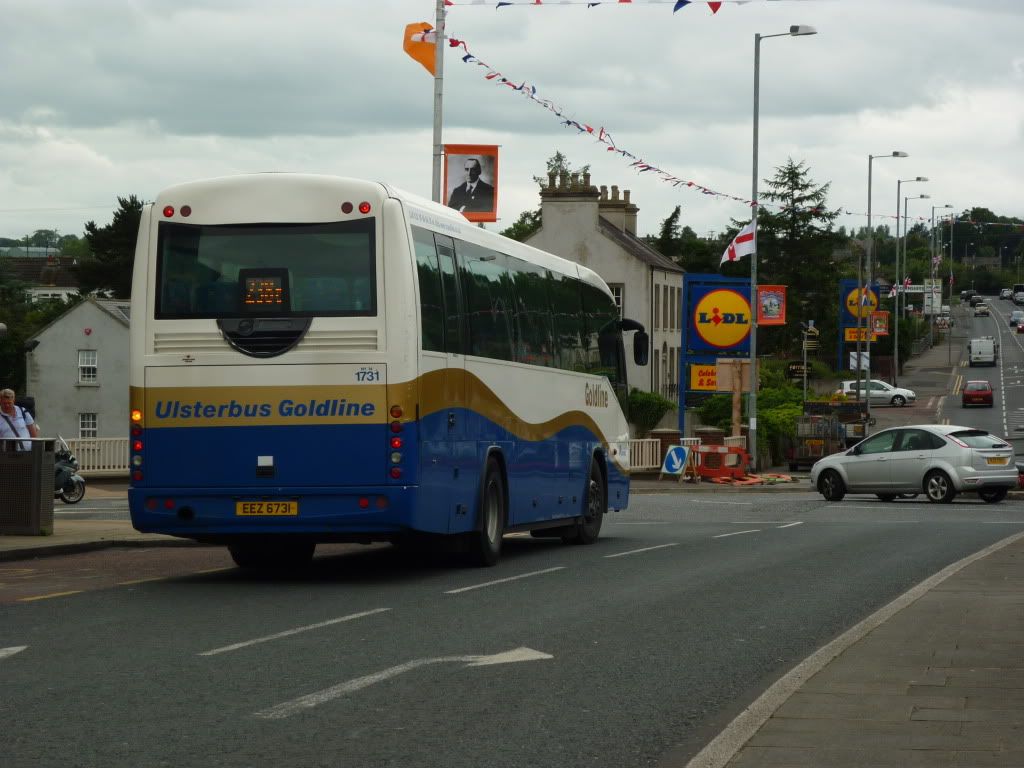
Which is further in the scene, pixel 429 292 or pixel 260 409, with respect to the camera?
pixel 429 292

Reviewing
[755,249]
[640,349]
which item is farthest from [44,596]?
[755,249]

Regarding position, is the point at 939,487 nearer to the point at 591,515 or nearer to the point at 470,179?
the point at 470,179

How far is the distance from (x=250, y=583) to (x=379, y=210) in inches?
143

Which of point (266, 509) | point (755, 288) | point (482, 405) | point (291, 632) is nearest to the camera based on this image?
point (291, 632)

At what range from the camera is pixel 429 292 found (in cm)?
1455

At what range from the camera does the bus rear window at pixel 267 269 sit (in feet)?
46.2

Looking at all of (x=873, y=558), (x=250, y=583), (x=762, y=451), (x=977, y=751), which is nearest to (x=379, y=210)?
(x=250, y=583)

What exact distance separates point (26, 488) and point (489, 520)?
607 centimetres

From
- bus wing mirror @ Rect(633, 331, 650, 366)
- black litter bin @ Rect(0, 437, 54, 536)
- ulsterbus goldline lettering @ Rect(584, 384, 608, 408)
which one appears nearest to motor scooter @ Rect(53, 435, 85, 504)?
black litter bin @ Rect(0, 437, 54, 536)

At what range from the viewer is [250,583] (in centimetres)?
1479

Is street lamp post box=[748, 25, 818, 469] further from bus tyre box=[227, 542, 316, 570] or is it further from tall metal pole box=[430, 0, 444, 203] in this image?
bus tyre box=[227, 542, 316, 570]

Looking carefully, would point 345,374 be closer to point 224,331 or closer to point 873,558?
point 224,331

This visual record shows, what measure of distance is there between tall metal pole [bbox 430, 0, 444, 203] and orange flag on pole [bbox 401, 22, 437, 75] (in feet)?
0.28

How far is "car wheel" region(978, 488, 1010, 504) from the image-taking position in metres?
32.6
